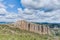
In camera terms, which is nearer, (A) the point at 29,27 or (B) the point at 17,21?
(B) the point at 17,21

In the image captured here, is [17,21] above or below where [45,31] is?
above

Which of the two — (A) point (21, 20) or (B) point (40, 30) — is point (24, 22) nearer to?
(A) point (21, 20)

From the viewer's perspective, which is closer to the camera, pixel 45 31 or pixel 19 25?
pixel 19 25

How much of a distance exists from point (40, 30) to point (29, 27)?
8.18 meters

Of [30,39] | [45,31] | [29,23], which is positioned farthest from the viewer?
[45,31]

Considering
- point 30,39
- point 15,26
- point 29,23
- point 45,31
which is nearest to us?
point 30,39

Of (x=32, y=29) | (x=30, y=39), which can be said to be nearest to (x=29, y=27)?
(x=32, y=29)

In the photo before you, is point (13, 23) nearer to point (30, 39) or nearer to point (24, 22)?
point (24, 22)

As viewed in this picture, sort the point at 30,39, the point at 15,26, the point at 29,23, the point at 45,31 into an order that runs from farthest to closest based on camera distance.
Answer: the point at 45,31
the point at 29,23
the point at 15,26
the point at 30,39

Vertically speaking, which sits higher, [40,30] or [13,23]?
[13,23]

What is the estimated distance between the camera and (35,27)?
7356 centimetres

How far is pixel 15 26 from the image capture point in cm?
6662

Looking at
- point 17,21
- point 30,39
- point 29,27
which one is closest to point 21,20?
point 17,21

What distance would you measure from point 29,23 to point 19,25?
20.5ft
